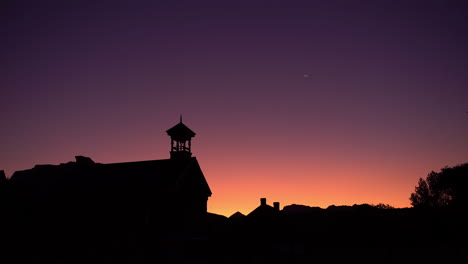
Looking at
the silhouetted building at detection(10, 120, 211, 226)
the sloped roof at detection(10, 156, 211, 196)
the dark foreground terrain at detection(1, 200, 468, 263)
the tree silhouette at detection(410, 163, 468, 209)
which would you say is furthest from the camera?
the tree silhouette at detection(410, 163, 468, 209)

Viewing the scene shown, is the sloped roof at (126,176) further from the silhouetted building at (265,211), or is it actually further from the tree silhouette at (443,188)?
the tree silhouette at (443,188)

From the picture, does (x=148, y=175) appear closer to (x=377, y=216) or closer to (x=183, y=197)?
(x=183, y=197)

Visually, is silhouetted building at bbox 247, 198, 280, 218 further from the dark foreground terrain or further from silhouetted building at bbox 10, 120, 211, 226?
silhouetted building at bbox 10, 120, 211, 226

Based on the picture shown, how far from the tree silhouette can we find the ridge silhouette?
108 feet

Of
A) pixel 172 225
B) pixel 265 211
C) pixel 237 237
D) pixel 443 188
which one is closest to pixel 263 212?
pixel 265 211

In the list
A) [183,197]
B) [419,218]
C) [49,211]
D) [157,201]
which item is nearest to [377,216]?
[419,218]

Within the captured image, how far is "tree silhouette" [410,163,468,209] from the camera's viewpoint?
70.9 meters

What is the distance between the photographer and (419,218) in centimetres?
3628

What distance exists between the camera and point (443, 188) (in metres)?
80.8

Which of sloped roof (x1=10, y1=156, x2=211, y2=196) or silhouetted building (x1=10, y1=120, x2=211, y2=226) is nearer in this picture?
silhouetted building (x1=10, y1=120, x2=211, y2=226)

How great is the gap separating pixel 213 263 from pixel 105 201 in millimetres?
10840

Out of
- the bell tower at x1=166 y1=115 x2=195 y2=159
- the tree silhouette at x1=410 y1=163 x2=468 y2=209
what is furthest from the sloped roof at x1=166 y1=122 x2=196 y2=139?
Answer: the tree silhouette at x1=410 y1=163 x2=468 y2=209

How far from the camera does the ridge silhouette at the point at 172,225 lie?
95.4 ft

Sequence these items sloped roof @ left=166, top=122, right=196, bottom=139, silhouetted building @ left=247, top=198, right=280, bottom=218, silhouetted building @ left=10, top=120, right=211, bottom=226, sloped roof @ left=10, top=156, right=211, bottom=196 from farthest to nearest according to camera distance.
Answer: silhouetted building @ left=247, top=198, right=280, bottom=218 < sloped roof @ left=166, top=122, right=196, bottom=139 < sloped roof @ left=10, top=156, right=211, bottom=196 < silhouetted building @ left=10, top=120, right=211, bottom=226
